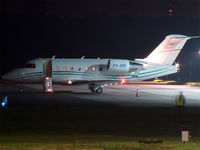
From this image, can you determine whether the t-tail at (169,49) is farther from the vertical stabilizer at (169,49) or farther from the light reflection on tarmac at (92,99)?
the light reflection on tarmac at (92,99)

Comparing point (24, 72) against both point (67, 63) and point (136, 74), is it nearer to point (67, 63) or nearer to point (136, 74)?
point (67, 63)

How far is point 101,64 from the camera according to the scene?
37.4 m

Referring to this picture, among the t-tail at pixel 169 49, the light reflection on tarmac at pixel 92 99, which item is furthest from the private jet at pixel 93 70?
the light reflection on tarmac at pixel 92 99

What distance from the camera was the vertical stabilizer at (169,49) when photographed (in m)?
38.0

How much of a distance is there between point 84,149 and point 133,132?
4261 mm

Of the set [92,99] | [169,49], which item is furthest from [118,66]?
[92,99]

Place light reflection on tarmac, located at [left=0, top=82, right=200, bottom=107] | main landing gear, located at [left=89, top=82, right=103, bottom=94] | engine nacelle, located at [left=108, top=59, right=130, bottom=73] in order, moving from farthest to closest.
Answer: engine nacelle, located at [left=108, top=59, right=130, bottom=73], main landing gear, located at [left=89, top=82, right=103, bottom=94], light reflection on tarmac, located at [left=0, top=82, right=200, bottom=107]

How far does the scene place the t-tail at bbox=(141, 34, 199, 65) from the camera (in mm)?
37969

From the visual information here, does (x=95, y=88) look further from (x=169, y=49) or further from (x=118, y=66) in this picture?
(x=169, y=49)

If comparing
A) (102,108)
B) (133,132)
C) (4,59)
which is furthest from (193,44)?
(133,132)

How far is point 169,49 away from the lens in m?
38.4

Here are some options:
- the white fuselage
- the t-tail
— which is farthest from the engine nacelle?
the t-tail

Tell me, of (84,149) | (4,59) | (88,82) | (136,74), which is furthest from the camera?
(4,59)

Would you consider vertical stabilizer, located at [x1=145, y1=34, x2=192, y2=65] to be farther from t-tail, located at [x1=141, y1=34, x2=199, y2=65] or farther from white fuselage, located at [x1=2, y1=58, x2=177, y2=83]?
white fuselage, located at [x1=2, y1=58, x2=177, y2=83]
